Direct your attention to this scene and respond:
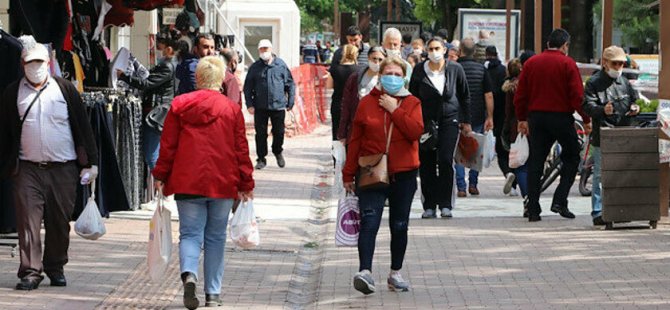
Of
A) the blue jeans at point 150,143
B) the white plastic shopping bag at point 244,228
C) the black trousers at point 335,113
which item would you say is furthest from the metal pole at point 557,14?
the white plastic shopping bag at point 244,228

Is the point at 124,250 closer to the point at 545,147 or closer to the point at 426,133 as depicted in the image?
the point at 426,133

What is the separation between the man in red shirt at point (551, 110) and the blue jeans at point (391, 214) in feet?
15.5

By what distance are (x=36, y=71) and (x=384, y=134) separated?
243cm

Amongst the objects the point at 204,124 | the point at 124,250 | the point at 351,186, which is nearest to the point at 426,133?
the point at 124,250

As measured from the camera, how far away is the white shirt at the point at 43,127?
10.6 meters

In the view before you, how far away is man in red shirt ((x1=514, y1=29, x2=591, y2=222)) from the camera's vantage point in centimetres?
1495

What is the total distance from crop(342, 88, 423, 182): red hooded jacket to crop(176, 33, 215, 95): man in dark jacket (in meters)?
4.83

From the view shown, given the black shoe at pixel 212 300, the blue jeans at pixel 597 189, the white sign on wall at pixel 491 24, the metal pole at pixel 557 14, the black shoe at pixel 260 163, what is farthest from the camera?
the white sign on wall at pixel 491 24

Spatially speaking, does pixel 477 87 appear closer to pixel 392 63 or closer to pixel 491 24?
pixel 392 63

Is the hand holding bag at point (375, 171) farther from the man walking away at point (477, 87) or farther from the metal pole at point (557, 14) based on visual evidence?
the metal pole at point (557, 14)

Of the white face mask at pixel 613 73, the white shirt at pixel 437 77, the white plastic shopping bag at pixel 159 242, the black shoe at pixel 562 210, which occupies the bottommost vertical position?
the black shoe at pixel 562 210

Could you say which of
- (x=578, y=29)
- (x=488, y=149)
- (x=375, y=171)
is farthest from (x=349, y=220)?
(x=578, y=29)

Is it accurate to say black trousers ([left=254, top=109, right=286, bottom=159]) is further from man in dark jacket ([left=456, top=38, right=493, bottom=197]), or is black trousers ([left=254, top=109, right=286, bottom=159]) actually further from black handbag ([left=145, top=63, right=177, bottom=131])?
black handbag ([left=145, top=63, right=177, bottom=131])

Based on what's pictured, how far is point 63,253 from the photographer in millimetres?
10727
